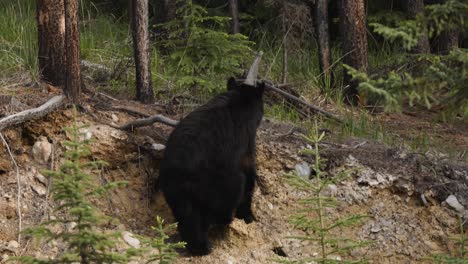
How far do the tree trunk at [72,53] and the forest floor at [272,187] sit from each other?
0.23 meters

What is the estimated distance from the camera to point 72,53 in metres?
8.26

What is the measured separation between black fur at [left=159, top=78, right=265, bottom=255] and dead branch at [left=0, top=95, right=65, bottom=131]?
1274 millimetres

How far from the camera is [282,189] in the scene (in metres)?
8.35

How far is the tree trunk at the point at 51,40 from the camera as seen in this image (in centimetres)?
841

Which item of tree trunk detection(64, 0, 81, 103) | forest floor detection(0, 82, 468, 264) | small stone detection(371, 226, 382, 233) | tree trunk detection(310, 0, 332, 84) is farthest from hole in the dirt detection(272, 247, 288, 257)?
tree trunk detection(310, 0, 332, 84)

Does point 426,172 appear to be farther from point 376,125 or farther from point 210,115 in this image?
point 210,115

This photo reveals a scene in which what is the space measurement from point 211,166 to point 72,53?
207 cm

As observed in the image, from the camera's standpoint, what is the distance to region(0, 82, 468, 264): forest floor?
25.1ft

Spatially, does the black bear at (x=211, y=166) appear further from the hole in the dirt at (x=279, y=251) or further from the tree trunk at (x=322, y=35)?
the tree trunk at (x=322, y=35)

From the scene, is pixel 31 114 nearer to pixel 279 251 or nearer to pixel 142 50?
pixel 142 50


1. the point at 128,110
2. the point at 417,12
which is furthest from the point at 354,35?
the point at 128,110

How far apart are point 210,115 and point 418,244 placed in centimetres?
262

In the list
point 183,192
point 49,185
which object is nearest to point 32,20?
point 49,185

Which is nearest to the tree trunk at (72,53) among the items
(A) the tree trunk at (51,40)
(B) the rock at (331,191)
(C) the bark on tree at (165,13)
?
(A) the tree trunk at (51,40)
